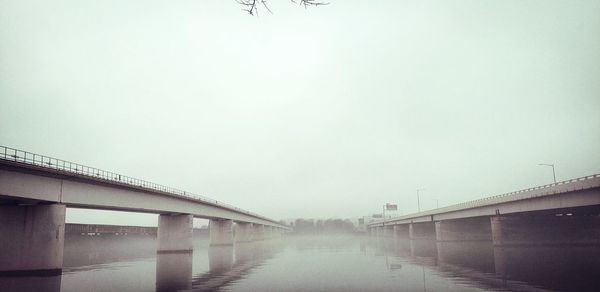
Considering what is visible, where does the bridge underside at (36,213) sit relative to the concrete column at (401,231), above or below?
above

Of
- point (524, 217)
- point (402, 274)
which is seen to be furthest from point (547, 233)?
point (402, 274)

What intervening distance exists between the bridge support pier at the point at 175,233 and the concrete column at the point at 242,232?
2121 inches

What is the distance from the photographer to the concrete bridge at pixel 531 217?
1799 inches

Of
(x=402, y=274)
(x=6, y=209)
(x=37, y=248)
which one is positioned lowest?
(x=402, y=274)

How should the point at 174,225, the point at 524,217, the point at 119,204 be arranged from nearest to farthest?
the point at 119,204 → the point at 174,225 → the point at 524,217

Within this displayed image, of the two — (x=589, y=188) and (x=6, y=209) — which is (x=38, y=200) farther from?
(x=589, y=188)

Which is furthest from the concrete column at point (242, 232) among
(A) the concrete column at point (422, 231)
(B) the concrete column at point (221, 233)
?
(A) the concrete column at point (422, 231)

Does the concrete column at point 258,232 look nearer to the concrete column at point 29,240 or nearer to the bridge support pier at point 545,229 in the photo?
the bridge support pier at point 545,229

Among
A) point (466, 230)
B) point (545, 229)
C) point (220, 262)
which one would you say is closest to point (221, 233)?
point (220, 262)

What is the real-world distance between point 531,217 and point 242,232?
244ft

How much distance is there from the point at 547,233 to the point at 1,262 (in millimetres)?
77957

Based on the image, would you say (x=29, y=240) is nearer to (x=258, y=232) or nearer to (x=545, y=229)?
(x=545, y=229)

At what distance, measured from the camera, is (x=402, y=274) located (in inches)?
1121

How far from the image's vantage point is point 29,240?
32438 millimetres
